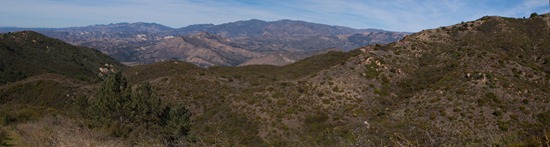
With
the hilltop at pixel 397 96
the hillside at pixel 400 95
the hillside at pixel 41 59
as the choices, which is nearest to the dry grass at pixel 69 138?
the hilltop at pixel 397 96

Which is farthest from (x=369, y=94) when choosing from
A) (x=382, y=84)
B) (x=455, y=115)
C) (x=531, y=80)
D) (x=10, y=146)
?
(x=10, y=146)

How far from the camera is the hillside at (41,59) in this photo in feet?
347

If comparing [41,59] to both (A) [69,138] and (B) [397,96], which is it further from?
(A) [69,138]

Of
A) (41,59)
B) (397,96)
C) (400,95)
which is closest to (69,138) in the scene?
(397,96)

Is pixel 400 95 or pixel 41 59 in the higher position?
pixel 400 95

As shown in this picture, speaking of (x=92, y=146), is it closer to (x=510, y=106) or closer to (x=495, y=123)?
(x=495, y=123)

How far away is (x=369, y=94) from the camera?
117 feet

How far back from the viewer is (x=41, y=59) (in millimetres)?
125875

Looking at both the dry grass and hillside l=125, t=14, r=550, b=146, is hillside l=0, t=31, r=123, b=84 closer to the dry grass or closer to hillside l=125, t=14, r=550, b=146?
hillside l=125, t=14, r=550, b=146

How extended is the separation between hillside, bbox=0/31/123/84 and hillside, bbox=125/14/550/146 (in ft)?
245

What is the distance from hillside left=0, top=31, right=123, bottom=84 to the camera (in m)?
106

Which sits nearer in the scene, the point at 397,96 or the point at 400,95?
the point at 397,96

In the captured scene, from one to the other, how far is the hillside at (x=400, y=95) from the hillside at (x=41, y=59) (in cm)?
7474

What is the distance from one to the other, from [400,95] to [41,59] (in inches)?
5286
